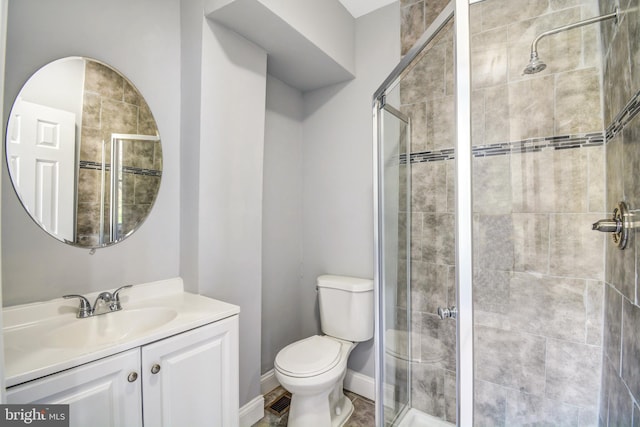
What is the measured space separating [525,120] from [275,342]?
2.03 meters

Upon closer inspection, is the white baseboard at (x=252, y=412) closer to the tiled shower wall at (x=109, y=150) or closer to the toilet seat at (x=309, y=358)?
the toilet seat at (x=309, y=358)

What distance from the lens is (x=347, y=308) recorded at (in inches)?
73.1

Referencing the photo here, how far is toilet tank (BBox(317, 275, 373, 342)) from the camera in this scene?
183 cm

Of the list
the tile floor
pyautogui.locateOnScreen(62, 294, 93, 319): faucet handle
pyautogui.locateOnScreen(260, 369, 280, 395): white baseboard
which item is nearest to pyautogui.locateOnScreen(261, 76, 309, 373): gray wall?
pyautogui.locateOnScreen(260, 369, 280, 395): white baseboard

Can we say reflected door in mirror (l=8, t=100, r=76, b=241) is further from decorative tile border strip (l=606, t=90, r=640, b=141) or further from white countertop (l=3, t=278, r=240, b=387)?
decorative tile border strip (l=606, t=90, r=640, b=141)

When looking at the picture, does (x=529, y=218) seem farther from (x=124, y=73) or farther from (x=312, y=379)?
(x=124, y=73)

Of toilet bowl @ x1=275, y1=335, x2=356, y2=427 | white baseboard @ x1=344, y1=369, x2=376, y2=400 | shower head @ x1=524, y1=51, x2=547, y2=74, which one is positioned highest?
shower head @ x1=524, y1=51, x2=547, y2=74

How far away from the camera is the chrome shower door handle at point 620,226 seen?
92 centimetres

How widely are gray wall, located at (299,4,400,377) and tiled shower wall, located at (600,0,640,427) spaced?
45.3 inches

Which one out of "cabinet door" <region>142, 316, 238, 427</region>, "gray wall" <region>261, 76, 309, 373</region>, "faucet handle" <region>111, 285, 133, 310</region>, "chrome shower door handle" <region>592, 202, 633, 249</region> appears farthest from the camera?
"gray wall" <region>261, 76, 309, 373</region>

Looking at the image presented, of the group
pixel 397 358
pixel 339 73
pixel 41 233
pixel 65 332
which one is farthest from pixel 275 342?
pixel 339 73

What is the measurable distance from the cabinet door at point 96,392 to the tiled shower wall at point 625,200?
5.09 feet

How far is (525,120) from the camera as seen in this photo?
138 centimetres

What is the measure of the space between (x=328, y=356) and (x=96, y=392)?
1.05 metres
